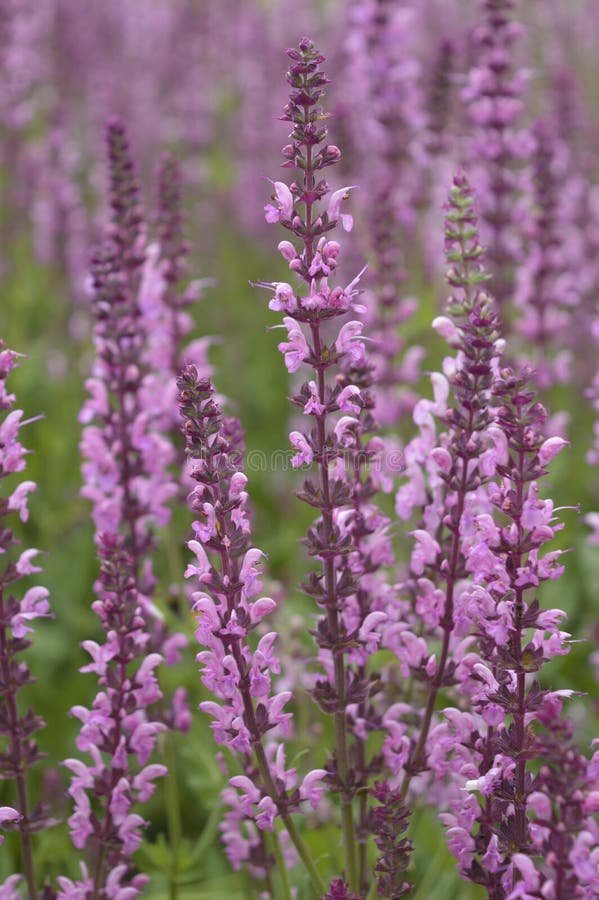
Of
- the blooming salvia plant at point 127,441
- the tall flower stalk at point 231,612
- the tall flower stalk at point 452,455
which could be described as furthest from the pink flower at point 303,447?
the blooming salvia plant at point 127,441

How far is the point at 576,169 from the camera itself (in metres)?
7.66

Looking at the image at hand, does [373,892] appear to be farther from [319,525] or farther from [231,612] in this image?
[319,525]

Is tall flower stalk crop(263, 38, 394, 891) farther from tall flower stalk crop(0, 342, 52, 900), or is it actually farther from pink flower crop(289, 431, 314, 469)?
tall flower stalk crop(0, 342, 52, 900)

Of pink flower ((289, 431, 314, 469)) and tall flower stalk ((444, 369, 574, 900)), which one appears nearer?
tall flower stalk ((444, 369, 574, 900))

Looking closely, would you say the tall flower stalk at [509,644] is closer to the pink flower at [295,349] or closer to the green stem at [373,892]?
the green stem at [373,892]

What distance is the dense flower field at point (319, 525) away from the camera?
8.63ft

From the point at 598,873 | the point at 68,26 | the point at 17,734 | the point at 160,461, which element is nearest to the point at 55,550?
the point at 160,461

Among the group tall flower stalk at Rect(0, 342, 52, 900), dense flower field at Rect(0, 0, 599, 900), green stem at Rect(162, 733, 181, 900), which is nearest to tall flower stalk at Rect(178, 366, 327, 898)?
dense flower field at Rect(0, 0, 599, 900)

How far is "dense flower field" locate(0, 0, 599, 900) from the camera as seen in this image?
8.63 ft

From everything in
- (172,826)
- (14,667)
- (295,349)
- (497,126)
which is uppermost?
(497,126)

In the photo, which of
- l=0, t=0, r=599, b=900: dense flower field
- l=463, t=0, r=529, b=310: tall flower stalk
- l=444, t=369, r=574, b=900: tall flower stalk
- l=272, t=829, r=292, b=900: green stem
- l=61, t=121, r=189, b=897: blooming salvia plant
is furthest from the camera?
l=463, t=0, r=529, b=310: tall flower stalk

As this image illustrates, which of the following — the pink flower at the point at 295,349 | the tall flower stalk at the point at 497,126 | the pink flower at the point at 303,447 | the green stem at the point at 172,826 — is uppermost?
the tall flower stalk at the point at 497,126

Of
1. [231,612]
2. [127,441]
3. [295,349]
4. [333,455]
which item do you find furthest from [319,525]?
[127,441]

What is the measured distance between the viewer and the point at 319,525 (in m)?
2.81
